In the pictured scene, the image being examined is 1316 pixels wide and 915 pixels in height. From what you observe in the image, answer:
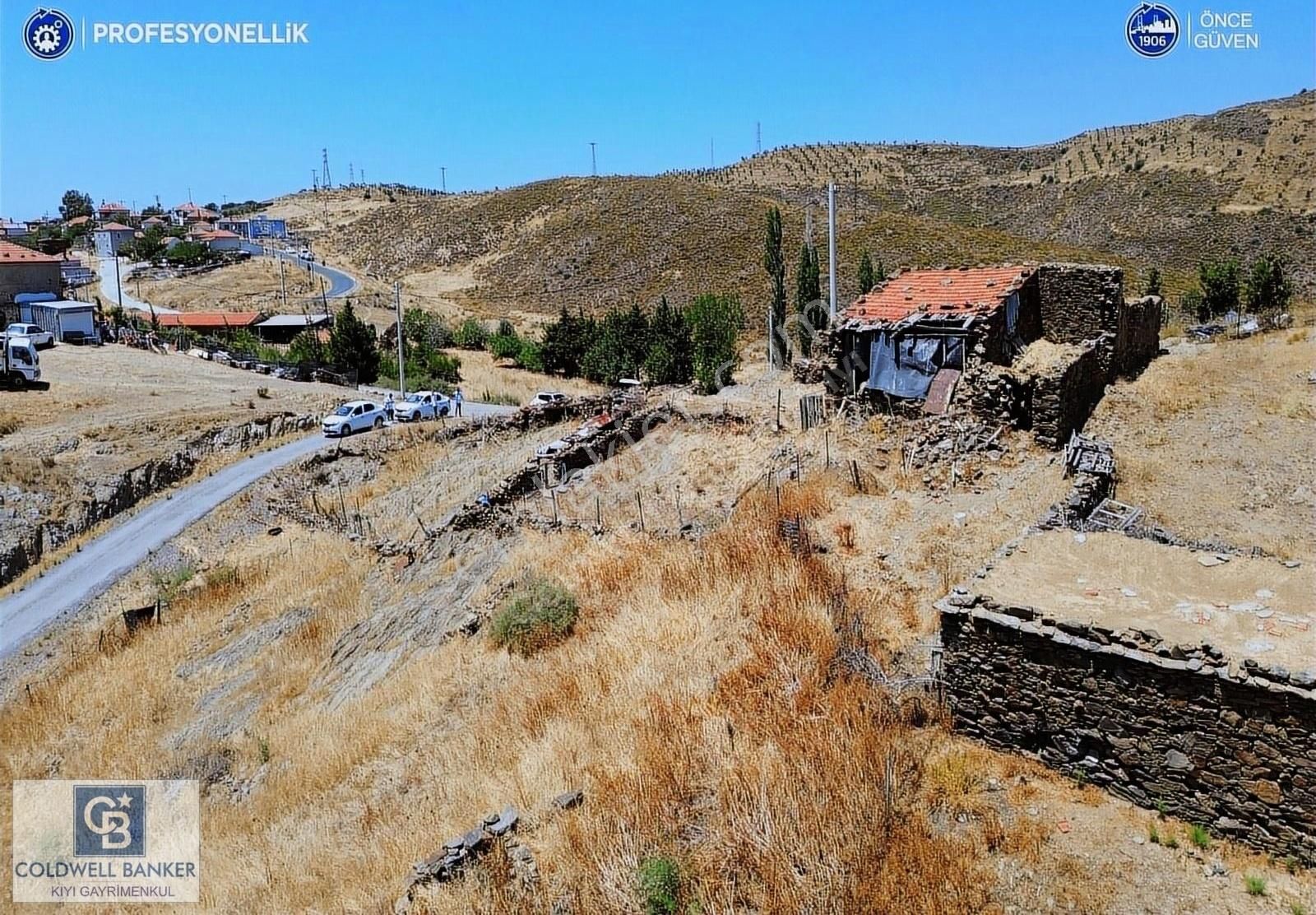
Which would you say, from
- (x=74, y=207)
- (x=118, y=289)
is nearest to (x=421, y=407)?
(x=118, y=289)

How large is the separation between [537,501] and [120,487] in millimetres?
15861

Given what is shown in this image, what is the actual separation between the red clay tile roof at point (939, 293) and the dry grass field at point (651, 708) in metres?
2.80

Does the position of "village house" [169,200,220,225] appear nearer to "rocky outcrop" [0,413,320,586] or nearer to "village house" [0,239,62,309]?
"village house" [0,239,62,309]

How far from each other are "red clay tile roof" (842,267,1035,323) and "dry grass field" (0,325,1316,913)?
280 centimetres

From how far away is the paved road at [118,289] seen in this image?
6788cm

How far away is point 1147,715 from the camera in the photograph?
23.1 ft

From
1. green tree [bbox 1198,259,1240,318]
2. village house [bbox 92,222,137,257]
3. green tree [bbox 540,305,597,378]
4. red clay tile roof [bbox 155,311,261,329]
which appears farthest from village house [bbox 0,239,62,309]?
green tree [bbox 1198,259,1240,318]

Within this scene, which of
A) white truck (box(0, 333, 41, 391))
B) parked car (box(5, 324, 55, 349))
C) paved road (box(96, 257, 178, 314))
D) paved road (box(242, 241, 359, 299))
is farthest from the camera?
paved road (box(242, 241, 359, 299))

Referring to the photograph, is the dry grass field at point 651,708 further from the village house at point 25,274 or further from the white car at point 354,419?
the village house at point 25,274

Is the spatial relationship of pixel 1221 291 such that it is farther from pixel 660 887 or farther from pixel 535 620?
pixel 660 887

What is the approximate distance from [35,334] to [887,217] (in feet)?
188

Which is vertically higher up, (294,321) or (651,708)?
(294,321)

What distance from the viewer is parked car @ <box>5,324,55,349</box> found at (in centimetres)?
4409

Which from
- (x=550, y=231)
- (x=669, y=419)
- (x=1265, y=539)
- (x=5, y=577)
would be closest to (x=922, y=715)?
(x=1265, y=539)
